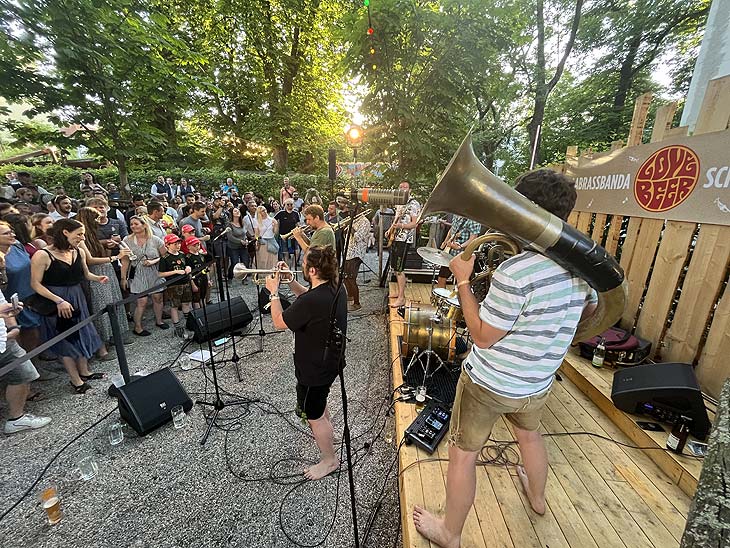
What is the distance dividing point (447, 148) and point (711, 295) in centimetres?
623

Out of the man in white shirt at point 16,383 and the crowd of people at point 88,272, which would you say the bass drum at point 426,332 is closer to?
the crowd of people at point 88,272

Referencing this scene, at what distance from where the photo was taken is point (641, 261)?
3492 millimetres

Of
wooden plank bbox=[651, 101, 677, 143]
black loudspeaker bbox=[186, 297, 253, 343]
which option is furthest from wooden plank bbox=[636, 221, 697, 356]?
black loudspeaker bbox=[186, 297, 253, 343]

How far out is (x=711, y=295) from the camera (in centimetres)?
271

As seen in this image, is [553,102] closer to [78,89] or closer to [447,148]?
[447,148]

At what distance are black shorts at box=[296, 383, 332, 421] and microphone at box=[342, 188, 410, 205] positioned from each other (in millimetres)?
1477

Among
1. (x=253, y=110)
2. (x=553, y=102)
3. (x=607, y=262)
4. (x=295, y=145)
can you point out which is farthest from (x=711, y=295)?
(x=253, y=110)

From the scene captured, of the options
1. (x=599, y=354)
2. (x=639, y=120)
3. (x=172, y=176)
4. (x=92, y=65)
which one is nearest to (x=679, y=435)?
(x=599, y=354)

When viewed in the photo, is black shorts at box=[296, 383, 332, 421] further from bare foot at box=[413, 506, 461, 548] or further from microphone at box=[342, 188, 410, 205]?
microphone at box=[342, 188, 410, 205]

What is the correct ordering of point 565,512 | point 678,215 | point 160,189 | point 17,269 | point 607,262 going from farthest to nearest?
point 160,189 < point 17,269 < point 678,215 < point 565,512 < point 607,262

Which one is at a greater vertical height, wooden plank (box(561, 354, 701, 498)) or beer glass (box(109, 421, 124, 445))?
wooden plank (box(561, 354, 701, 498))

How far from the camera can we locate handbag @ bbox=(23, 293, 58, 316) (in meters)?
3.34

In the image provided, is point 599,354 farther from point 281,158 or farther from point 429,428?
point 281,158

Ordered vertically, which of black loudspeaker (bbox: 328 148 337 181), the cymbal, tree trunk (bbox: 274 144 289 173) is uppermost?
tree trunk (bbox: 274 144 289 173)
